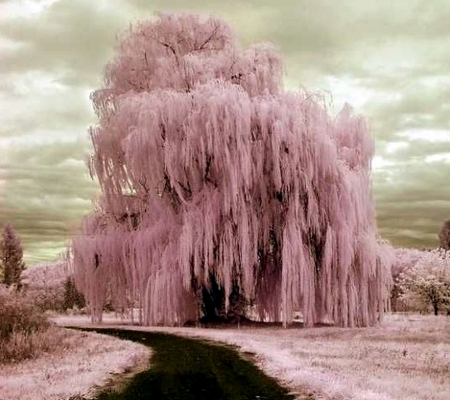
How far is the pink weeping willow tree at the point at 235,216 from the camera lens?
85.4 ft

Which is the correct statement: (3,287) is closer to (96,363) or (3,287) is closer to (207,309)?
(96,363)

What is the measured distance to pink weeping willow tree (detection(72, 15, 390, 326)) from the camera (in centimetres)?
2602

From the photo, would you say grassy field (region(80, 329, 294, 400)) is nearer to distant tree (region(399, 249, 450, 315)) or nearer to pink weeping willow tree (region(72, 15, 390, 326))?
pink weeping willow tree (region(72, 15, 390, 326))

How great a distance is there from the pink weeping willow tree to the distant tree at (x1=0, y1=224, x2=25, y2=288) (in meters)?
39.1

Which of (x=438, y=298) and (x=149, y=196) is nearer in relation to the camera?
(x=149, y=196)

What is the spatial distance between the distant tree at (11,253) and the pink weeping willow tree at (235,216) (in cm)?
3908

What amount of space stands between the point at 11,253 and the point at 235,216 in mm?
50385

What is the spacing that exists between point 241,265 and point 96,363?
12.5 meters

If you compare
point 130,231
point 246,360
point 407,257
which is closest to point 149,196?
point 130,231

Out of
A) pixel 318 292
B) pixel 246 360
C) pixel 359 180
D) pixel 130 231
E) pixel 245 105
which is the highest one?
pixel 245 105

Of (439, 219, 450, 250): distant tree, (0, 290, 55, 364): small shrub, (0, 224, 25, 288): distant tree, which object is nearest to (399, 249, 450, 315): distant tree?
(0, 290, 55, 364): small shrub

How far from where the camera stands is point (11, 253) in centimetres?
7112

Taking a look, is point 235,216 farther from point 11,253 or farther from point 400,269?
point 400,269

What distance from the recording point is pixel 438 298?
44344 millimetres
